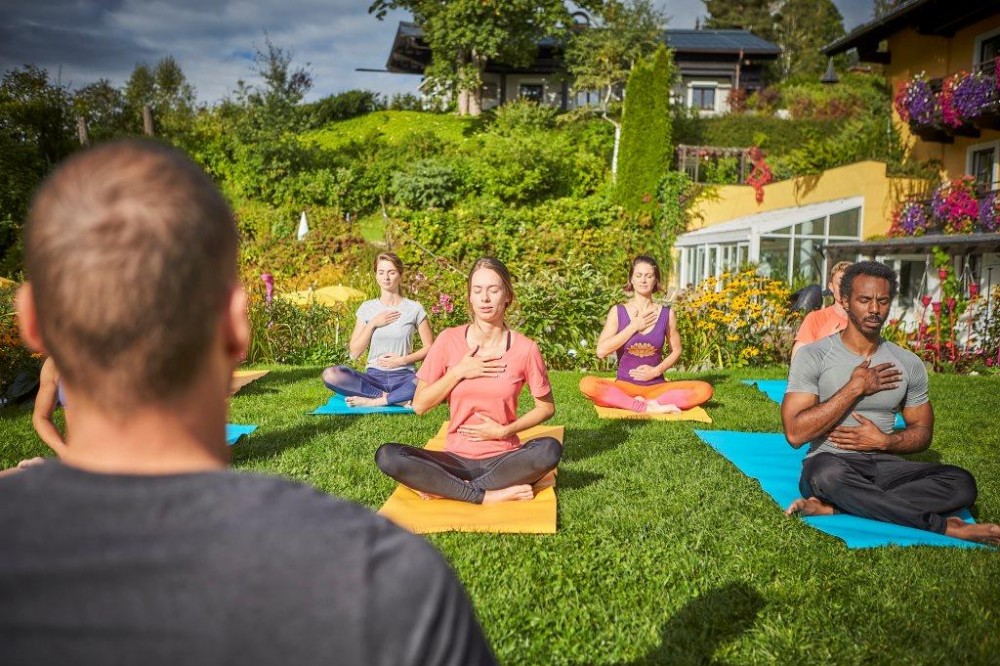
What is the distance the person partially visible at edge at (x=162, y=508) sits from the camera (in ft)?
2.80

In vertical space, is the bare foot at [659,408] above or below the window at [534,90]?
below

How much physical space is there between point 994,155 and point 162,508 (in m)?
18.9

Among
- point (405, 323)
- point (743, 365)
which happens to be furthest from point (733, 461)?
point (743, 365)

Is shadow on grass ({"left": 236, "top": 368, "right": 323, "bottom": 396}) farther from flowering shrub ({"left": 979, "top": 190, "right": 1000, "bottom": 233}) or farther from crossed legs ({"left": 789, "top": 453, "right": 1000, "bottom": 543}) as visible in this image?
flowering shrub ({"left": 979, "top": 190, "right": 1000, "bottom": 233})

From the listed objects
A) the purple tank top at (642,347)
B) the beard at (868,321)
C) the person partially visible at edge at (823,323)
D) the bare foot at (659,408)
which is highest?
the beard at (868,321)

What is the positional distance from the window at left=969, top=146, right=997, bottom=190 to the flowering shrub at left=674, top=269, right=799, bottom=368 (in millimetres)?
7605

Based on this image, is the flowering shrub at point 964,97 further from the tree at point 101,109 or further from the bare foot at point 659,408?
the tree at point 101,109

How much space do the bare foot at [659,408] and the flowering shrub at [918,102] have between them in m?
12.4

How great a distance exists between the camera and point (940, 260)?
12305 mm

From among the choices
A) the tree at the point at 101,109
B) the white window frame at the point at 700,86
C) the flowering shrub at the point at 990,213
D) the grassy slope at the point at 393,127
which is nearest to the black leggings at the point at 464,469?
the flowering shrub at the point at 990,213

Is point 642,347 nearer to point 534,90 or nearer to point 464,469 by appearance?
point 464,469

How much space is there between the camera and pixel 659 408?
7.64m

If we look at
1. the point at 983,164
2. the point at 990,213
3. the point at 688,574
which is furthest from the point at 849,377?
the point at 983,164

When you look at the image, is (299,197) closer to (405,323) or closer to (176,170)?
(405,323)
